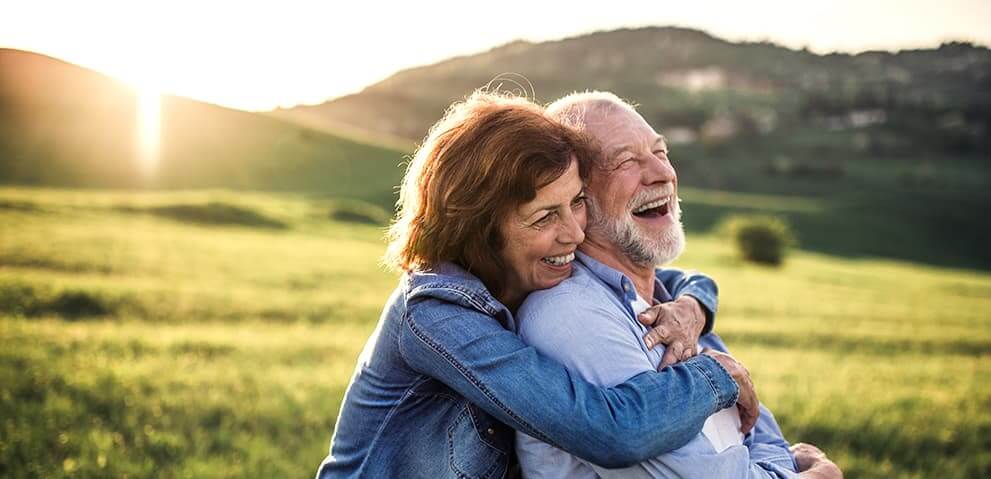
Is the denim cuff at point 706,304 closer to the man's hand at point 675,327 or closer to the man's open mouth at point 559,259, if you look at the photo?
the man's hand at point 675,327

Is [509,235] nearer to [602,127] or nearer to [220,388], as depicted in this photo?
[602,127]

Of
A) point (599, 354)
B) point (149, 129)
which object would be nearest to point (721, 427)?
point (599, 354)

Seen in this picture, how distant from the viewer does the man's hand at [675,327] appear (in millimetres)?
3135

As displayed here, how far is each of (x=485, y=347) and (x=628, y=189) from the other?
1.45m

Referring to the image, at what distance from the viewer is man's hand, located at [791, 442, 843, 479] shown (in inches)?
130

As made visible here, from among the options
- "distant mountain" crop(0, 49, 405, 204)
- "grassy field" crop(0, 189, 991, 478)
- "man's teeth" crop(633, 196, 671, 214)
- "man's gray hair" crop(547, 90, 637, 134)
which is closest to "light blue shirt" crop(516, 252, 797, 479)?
"man's teeth" crop(633, 196, 671, 214)

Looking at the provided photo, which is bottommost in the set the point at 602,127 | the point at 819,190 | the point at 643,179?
the point at 819,190

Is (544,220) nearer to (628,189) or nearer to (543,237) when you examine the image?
(543,237)

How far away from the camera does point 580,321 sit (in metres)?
2.89

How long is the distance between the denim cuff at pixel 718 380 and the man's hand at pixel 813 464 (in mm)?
741

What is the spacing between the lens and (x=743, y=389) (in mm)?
3100

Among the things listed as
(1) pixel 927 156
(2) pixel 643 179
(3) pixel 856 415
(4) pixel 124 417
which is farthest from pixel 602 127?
(1) pixel 927 156

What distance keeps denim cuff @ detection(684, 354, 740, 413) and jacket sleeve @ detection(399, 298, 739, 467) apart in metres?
0.02

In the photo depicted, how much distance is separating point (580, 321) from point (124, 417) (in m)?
4.99
